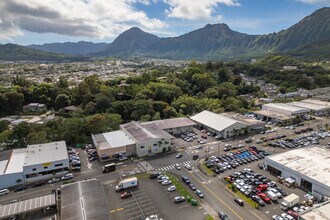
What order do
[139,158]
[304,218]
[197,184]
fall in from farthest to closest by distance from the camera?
[139,158] → [197,184] → [304,218]

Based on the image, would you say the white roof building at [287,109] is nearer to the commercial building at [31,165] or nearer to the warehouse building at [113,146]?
the warehouse building at [113,146]

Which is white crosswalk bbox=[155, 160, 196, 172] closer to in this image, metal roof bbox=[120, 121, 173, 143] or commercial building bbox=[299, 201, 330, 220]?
metal roof bbox=[120, 121, 173, 143]

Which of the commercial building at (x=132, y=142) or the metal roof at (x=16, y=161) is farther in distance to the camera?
the commercial building at (x=132, y=142)

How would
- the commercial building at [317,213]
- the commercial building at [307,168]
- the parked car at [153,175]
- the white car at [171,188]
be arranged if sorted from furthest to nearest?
the parked car at [153,175], the white car at [171,188], the commercial building at [307,168], the commercial building at [317,213]

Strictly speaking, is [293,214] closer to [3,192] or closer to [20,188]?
[20,188]

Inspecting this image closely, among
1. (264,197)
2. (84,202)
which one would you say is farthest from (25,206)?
(264,197)

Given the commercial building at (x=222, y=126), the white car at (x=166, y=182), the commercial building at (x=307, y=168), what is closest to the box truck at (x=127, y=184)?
the white car at (x=166, y=182)

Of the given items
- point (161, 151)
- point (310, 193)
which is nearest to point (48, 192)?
point (161, 151)

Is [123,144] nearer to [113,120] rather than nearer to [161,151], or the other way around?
[161,151]
